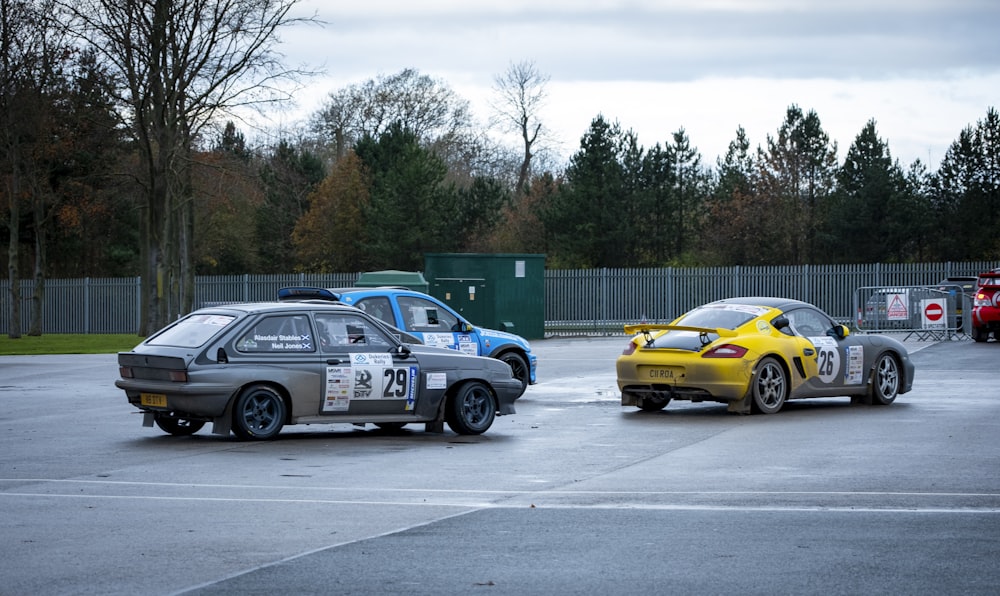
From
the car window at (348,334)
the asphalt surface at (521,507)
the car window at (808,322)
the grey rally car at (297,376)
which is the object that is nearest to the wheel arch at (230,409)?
the grey rally car at (297,376)

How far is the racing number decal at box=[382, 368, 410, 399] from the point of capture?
14.6m

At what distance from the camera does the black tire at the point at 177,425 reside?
14666 millimetres

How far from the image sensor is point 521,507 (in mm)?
9609

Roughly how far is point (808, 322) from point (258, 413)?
7596 mm

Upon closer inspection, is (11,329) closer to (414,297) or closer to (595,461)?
(414,297)

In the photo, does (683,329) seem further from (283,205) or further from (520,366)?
(283,205)

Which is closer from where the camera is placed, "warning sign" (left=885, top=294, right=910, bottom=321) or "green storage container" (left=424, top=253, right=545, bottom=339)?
"warning sign" (left=885, top=294, right=910, bottom=321)

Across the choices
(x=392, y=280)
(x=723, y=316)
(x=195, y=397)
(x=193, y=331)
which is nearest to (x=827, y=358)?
(x=723, y=316)

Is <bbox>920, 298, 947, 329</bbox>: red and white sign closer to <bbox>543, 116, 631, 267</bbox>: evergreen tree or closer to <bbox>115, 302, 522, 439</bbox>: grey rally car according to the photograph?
<bbox>115, 302, 522, 439</bbox>: grey rally car

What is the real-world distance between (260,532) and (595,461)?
4625 mm

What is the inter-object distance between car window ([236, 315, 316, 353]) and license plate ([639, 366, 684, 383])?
184 inches

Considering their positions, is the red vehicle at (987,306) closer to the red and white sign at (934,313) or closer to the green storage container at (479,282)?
the red and white sign at (934,313)

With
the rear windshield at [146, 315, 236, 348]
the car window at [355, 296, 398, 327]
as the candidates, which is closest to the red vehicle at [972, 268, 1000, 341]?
the car window at [355, 296, 398, 327]

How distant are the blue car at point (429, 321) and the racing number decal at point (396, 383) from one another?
168 inches
